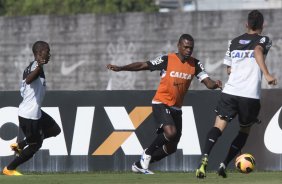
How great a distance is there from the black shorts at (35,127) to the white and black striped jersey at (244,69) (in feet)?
11.4

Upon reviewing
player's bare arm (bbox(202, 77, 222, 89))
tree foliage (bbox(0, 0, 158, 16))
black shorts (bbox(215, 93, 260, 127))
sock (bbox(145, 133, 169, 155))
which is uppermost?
player's bare arm (bbox(202, 77, 222, 89))

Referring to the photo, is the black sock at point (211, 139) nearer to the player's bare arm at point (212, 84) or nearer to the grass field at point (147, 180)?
the grass field at point (147, 180)

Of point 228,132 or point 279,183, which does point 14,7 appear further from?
point 279,183

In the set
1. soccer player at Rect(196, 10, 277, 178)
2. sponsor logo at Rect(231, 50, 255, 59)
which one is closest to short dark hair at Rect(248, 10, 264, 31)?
soccer player at Rect(196, 10, 277, 178)

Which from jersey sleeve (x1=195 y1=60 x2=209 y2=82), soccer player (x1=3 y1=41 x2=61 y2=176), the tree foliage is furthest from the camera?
the tree foliage

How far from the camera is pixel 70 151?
17469mm

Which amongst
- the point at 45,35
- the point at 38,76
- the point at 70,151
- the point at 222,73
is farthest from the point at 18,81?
the point at 38,76

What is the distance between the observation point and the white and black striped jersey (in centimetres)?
1314

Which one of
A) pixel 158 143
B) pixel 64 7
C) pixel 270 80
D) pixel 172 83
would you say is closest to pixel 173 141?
pixel 158 143

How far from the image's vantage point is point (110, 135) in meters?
17.5

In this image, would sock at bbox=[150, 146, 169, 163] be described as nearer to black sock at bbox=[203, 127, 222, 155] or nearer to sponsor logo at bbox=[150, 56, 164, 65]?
sponsor logo at bbox=[150, 56, 164, 65]

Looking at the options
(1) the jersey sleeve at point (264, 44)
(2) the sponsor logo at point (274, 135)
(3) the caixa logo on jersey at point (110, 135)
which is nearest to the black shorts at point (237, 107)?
(1) the jersey sleeve at point (264, 44)

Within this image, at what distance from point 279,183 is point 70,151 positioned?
18.8ft

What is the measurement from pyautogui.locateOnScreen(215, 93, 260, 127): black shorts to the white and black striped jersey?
0.21 ft
